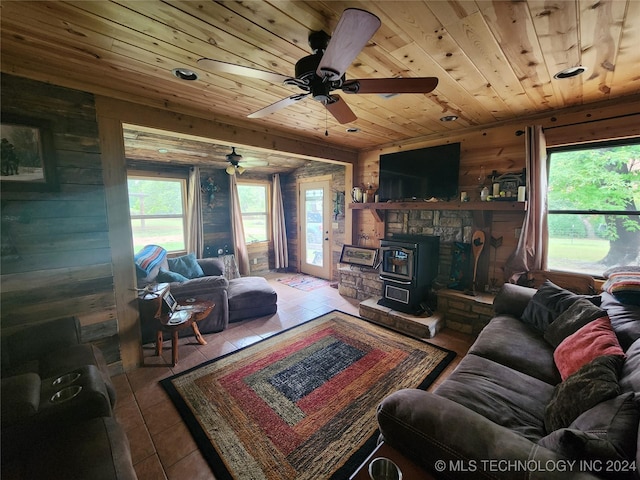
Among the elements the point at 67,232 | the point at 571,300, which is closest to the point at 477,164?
the point at 571,300

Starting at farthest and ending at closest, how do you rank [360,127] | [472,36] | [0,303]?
[360,127]
[0,303]
[472,36]

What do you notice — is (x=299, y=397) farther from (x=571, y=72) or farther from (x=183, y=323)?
(x=571, y=72)

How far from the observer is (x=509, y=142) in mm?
3059

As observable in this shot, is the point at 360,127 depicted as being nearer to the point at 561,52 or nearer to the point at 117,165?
the point at 561,52

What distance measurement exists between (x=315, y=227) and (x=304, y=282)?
1199 millimetres

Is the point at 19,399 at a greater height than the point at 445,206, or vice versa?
the point at 445,206

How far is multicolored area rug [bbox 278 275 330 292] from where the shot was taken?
5.09m

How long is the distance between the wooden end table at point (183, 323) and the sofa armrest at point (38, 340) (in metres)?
0.67

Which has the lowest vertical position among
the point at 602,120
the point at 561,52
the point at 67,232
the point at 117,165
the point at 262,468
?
the point at 262,468

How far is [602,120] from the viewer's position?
2.50 meters

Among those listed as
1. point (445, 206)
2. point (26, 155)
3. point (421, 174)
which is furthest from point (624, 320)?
point (26, 155)

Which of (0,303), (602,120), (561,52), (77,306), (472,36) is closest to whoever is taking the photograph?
(472,36)

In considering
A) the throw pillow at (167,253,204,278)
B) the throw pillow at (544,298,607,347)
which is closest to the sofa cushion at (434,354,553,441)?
the throw pillow at (544,298,607,347)

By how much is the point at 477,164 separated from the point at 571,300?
6.25ft
